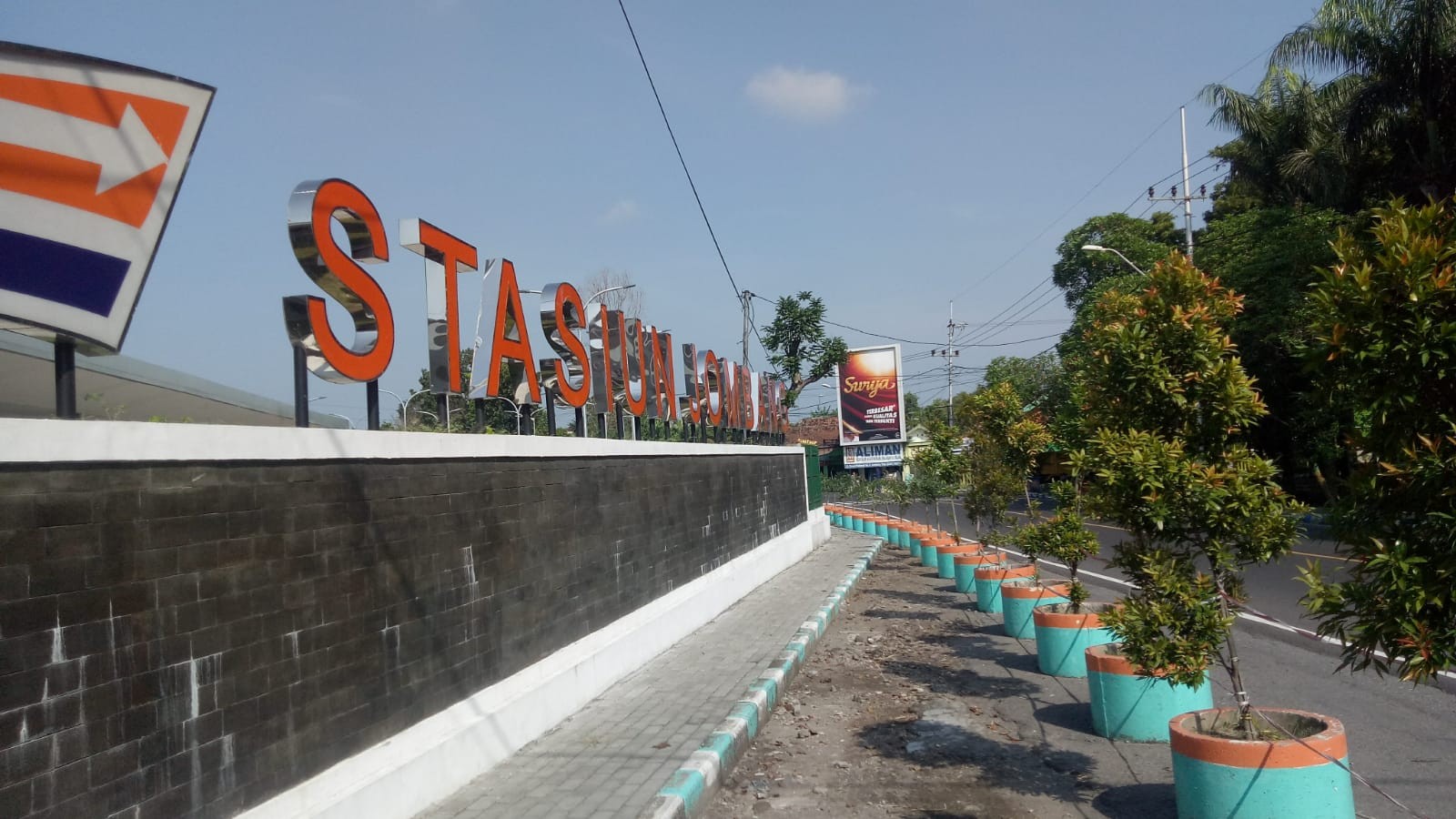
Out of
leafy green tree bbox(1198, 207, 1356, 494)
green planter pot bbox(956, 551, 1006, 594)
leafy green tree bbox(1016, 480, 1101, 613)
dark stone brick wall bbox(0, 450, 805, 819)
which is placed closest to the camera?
dark stone brick wall bbox(0, 450, 805, 819)

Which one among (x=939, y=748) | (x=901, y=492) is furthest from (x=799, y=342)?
(x=939, y=748)

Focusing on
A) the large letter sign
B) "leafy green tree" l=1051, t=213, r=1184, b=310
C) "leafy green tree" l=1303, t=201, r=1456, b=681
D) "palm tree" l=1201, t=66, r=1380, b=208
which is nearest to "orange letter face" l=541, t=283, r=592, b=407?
the large letter sign

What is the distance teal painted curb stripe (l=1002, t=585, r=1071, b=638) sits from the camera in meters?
13.0

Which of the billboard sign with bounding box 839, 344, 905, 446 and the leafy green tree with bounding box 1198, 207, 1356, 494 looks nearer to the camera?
the leafy green tree with bounding box 1198, 207, 1356, 494

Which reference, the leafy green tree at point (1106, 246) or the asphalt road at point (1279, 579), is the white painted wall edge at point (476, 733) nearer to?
the asphalt road at point (1279, 579)

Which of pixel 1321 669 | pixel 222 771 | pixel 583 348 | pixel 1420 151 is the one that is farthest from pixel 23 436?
pixel 1420 151

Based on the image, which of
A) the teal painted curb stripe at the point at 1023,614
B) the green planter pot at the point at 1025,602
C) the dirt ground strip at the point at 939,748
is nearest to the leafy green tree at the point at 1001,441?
the green planter pot at the point at 1025,602

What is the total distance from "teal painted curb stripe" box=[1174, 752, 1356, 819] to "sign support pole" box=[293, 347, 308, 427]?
18.4 ft

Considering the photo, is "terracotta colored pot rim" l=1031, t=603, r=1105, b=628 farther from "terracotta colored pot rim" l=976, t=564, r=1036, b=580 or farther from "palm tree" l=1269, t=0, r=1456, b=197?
"palm tree" l=1269, t=0, r=1456, b=197

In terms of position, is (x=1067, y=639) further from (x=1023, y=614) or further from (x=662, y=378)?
(x=662, y=378)

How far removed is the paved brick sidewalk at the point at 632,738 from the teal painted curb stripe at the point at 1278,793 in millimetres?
3273

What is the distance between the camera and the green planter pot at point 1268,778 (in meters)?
5.36

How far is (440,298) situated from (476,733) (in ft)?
11.8

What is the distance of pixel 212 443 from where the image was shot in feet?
16.9
